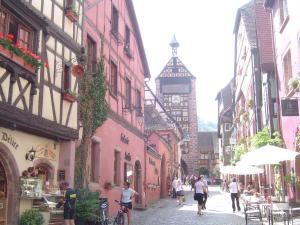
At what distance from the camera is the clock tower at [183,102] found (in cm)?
6831

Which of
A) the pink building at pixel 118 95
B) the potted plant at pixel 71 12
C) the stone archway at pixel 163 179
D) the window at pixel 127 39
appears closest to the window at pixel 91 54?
the pink building at pixel 118 95

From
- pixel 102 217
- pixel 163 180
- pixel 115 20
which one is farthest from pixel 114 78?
pixel 163 180

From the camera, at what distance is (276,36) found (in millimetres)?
19094

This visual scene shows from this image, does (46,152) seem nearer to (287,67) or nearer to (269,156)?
(269,156)

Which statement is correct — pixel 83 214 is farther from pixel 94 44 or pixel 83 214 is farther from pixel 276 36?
pixel 276 36

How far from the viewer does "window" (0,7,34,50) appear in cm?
1025

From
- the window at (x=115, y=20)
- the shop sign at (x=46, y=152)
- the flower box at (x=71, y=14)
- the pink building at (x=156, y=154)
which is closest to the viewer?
the shop sign at (x=46, y=152)

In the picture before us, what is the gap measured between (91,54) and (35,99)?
17.4 feet

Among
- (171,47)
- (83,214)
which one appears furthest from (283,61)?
(171,47)

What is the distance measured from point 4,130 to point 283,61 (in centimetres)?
1126

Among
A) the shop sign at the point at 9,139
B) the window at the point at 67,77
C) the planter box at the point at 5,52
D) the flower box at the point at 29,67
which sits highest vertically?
the window at the point at 67,77

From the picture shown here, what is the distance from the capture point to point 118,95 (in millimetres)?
18969

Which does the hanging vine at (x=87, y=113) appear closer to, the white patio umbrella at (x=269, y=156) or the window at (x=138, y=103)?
the white patio umbrella at (x=269, y=156)

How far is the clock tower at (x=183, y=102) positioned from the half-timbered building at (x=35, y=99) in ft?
179
